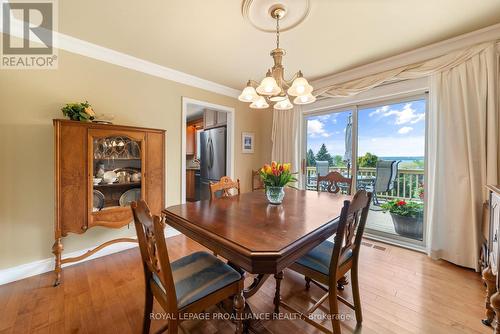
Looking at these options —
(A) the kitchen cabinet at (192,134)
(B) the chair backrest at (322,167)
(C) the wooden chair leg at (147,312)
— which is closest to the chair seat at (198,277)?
(C) the wooden chair leg at (147,312)

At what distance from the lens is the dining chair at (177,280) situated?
93 centimetres

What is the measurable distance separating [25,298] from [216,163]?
111 inches

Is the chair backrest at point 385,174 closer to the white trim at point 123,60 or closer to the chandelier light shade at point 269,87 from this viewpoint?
the chandelier light shade at point 269,87

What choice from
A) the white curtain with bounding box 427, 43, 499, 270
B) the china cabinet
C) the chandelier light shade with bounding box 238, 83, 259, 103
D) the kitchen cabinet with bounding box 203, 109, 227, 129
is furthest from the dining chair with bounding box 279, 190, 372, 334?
the kitchen cabinet with bounding box 203, 109, 227, 129

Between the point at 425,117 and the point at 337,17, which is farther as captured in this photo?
the point at 425,117

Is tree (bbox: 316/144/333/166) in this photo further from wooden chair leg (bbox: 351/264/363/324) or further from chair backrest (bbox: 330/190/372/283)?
wooden chair leg (bbox: 351/264/363/324)

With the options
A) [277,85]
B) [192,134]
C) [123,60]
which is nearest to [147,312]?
[277,85]

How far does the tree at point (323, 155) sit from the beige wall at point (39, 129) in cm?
274

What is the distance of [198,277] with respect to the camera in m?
1.16

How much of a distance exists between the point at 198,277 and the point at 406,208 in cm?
288

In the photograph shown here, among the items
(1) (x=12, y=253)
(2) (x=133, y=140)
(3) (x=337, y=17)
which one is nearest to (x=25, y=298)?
(1) (x=12, y=253)

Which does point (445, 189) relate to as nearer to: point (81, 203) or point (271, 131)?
point (271, 131)

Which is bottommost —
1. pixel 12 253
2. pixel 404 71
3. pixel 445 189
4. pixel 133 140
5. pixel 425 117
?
pixel 12 253

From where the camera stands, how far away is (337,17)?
1799 mm
